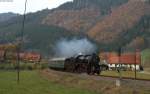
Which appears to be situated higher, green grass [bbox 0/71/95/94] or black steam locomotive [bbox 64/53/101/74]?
black steam locomotive [bbox 64/53/101/74]

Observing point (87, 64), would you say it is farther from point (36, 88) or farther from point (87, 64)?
point (36, 88)

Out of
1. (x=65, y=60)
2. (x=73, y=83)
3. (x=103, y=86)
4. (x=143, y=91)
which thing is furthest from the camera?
(x=65, y=60)

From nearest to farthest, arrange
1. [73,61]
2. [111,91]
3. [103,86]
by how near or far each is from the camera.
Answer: [111,91], [103,86], [73,61]

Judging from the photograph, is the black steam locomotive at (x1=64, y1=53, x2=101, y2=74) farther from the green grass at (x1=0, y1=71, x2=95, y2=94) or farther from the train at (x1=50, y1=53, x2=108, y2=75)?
the green grass at (x1=0, y1=71, x2=95, y2=94)

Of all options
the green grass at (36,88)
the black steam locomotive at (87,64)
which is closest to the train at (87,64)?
the black steam locomotive at (87,64)

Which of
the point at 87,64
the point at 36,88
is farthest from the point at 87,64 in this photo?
the point at 36,88

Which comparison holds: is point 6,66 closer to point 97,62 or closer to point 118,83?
point 97,62

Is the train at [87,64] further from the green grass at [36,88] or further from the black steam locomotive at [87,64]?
the green grass at [36,88]

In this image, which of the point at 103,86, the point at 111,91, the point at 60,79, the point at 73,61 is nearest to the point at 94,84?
the point at 103,86

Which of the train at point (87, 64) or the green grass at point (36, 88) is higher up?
the train at point (87, 64)

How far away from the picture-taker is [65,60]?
70.1m

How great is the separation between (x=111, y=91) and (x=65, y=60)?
123 ft

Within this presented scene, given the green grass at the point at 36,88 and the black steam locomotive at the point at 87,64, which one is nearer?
the green grass at the point at 36,88

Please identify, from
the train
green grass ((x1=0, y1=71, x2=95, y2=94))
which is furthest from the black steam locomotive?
green grass ((x1=0, y1=71, x2=95, y2=94))
